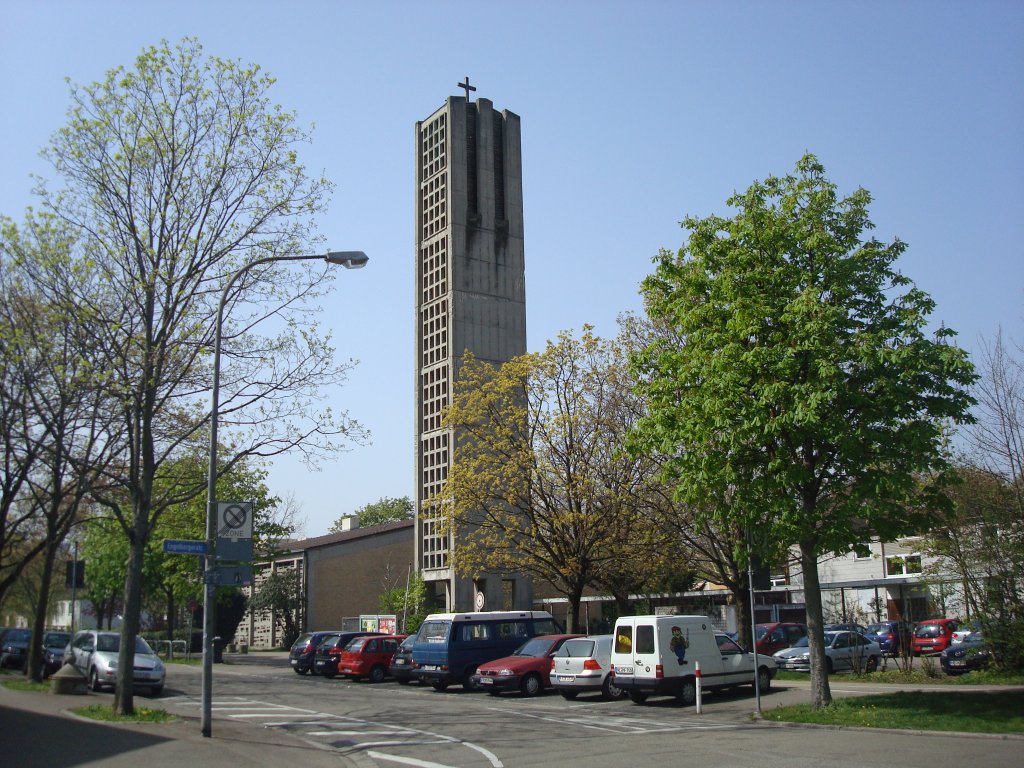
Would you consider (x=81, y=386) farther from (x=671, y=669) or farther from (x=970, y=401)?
(x=970, y=401)

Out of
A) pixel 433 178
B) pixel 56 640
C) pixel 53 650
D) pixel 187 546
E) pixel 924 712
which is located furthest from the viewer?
pixel 433 178

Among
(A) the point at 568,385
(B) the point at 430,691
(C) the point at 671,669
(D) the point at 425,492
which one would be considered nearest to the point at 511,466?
(A) the point at 568,385

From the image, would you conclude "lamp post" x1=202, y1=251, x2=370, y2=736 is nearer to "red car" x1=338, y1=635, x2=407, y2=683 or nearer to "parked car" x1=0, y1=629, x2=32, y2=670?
"red car" x1=338, y1=635, x2=407, y2=683

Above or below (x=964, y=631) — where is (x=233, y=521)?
above

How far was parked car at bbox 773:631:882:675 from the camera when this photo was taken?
28891mm

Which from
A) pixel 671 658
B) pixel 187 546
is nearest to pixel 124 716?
pixel 187 546

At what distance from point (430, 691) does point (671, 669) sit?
32.2 ft

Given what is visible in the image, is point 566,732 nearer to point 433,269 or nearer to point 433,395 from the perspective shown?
point 433,395

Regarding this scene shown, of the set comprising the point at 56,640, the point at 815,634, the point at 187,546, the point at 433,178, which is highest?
the point at 433,178

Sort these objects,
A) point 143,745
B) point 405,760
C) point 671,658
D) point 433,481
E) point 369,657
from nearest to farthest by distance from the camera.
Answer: point 405,760 → point 143,745 → point 671,658 → point 369,657 → point 433,481

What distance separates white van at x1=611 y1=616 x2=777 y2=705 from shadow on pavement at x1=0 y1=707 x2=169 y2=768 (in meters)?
10.9

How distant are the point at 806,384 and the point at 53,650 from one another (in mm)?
30314

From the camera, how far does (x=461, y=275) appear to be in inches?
1909

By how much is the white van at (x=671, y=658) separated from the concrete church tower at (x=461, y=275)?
24911 millimetres
